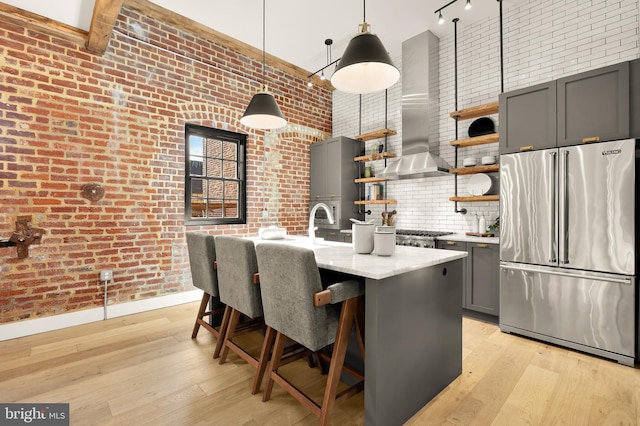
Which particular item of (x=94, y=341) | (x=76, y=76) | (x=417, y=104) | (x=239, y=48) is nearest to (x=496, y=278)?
(x=417, y=104)

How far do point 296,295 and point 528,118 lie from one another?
114 inches

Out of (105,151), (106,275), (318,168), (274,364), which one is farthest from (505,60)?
(106,275)

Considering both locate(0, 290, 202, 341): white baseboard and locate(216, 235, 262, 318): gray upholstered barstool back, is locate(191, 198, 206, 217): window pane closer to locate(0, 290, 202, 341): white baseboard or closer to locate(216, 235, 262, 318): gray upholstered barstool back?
locate(0, 290, 202, 341): white baseboard

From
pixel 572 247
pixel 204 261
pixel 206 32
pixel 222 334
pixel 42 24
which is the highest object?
pixel 206 32

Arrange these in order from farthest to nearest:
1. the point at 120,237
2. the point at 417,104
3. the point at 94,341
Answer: the point at 417,104 → the point at 120,237 → the point at 94,341

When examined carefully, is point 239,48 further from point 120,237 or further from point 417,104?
point 120,237

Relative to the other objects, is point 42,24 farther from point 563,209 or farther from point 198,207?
point 563,209

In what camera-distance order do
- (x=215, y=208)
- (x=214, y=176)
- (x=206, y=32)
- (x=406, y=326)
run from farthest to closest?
(x=215, y=208)
(x=214, y=176)
(x=206, y=32)
(x=406, y=326)

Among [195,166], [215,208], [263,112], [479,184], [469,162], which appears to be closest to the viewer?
[263,112]

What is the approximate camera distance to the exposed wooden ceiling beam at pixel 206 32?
146 inches

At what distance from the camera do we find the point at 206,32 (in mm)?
4207

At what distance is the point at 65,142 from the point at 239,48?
2.68m

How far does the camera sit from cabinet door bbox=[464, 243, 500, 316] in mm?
3266

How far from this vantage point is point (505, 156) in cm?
310
